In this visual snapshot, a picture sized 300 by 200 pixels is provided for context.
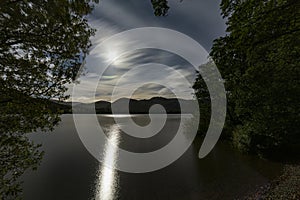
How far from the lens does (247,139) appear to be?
23766 mm

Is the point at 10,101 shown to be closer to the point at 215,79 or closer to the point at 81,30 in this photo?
the point at 81,30

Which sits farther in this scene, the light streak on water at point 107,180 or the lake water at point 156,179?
the light streak on water at point 107,180

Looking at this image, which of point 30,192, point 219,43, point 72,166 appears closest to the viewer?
point 219,43

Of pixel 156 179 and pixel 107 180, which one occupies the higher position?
pixel 107 180

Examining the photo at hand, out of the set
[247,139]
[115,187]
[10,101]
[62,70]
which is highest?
[62,70]

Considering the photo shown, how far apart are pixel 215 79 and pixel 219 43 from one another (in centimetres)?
2401

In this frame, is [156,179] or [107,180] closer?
[107,180]

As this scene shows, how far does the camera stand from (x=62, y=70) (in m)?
6.82

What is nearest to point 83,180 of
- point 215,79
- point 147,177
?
point 147,177

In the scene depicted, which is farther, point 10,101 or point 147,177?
point 147,177

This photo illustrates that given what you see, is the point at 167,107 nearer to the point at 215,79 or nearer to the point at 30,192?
the point at 215,79

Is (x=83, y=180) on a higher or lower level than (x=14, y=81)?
lower

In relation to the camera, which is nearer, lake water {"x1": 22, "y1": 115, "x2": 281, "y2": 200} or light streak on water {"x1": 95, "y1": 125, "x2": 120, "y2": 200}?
lake water {"x1": 22, "y1": 115, "x2": 281, "y2": 200}

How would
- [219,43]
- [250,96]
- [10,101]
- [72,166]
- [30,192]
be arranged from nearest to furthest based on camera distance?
[10,101] → [219,43] → [30,192] → [250,96] → [72,166]
